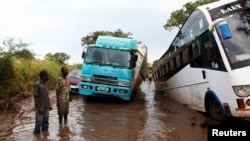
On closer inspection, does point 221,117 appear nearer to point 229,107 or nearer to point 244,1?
point 229,107

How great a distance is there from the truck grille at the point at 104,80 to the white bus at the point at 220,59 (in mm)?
3645

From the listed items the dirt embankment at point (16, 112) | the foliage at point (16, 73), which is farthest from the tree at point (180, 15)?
the dirt embankment at point (16, 112)

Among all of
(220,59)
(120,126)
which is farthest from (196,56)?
(120,126)

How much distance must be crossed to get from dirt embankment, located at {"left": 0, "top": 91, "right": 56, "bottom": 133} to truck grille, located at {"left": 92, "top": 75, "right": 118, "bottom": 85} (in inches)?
109

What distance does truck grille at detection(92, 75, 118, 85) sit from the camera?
14750 mm

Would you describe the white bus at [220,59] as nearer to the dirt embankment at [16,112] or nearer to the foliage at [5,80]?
the dirt embankment at [16,112]

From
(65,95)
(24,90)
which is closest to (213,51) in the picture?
(65,95)

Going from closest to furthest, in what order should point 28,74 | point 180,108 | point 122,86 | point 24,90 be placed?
point 180,108 < point 122,86 < point 24,90 < point 28,74

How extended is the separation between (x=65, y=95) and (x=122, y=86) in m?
5.01

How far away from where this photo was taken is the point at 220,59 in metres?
8.85

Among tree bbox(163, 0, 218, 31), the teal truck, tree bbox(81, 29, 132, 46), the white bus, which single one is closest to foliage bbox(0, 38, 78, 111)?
the teal truck

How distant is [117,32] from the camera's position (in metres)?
50.8

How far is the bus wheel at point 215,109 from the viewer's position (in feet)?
29.6

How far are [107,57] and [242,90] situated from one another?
7.95 metres
